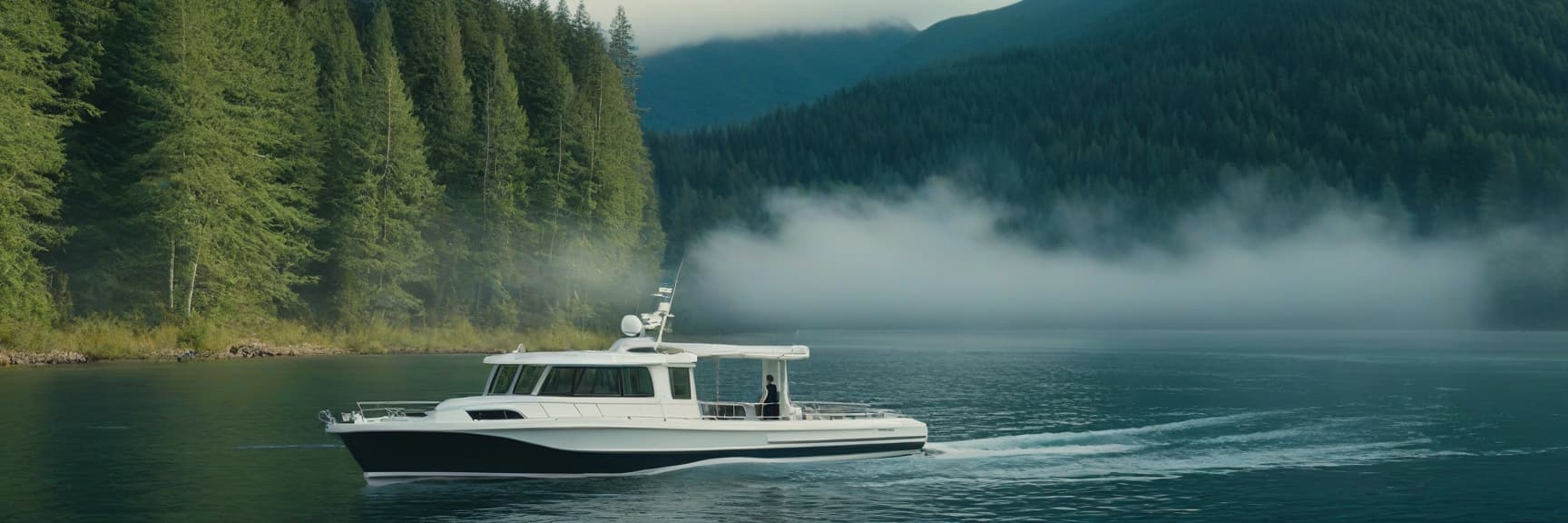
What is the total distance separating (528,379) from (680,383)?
3778mm

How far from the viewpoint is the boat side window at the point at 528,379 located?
109 feet

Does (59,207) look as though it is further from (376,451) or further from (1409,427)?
(1409,427)

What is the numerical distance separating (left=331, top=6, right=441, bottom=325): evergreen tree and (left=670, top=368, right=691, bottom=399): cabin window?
57102mm

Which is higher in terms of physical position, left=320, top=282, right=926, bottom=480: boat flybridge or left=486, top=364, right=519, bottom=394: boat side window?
left=486, top=364, right=519, bottom=394: boat side window

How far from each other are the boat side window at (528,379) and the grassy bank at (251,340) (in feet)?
137

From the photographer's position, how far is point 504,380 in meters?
33.6

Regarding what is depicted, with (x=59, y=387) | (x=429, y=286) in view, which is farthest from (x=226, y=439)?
(x=429, y=286)

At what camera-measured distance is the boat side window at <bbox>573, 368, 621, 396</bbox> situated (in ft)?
109

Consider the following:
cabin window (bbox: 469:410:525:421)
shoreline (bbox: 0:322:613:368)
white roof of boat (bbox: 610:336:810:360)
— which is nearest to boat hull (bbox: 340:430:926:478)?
cabin window (bbox: 469:410:525:421)

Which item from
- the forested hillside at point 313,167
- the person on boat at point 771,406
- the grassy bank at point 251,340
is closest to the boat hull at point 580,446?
the person on boat at point 771,406

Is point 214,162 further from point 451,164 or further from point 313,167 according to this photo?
point 451,164

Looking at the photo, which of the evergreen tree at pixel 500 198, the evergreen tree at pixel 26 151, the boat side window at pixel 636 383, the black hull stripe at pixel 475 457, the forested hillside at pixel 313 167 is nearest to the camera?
the black hull stripe at pixel 475 457

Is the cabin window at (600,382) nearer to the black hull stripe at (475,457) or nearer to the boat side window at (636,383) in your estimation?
the boat side window at (636,383)

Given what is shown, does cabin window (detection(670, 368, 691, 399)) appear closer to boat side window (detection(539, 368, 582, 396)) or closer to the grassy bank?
boat side window (detection(539, 368, 582, 396))
